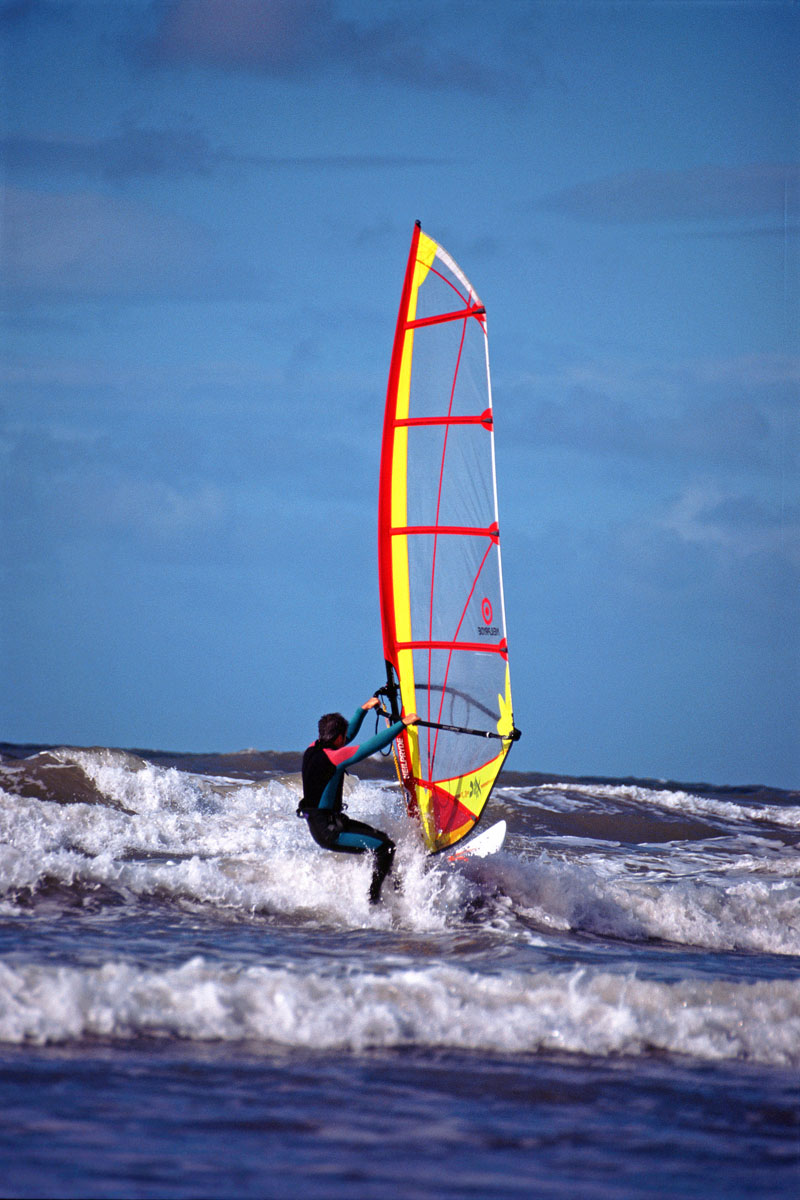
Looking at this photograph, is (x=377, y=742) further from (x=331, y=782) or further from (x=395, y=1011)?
(x=395, y=1011)

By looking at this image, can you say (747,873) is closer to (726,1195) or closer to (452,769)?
(452,769)

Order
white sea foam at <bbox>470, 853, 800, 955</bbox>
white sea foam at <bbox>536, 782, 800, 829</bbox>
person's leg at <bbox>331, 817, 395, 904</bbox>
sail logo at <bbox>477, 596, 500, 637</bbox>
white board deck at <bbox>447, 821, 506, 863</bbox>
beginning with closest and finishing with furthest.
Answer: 1. person's leg at <bbox>331, 817, 395, 904</bbox>
2. sail logo at <bbox>477, 596, 500, 637</bbox>
3. white sea foam at <bbox>470, 853, 800, 955</bbox>
4. white board deck at <bbox>447, 821, 506, 863</bbox>
5. white sea foam at <bbox>536, 782, 800, 829</bbox>

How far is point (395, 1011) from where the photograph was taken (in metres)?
4.87

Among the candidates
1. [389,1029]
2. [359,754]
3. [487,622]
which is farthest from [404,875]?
[389,1029]

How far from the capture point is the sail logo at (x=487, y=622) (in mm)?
7609

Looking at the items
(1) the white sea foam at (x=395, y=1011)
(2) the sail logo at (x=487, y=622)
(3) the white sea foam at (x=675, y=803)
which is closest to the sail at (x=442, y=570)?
(2) the sail logo at (x=487, y=622)

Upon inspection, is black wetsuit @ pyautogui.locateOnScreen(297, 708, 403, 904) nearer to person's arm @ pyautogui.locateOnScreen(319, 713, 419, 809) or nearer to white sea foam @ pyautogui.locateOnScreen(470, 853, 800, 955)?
person's arm @ pyautogui.locateOnScreen(319, 713, 419, 809)

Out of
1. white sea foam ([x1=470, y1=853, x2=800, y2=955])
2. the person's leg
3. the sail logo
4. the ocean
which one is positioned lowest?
the ocean

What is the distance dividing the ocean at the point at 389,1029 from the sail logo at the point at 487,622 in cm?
145

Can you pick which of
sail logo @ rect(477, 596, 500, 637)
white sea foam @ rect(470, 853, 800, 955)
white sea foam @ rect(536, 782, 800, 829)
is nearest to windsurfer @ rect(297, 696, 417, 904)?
sail logo @ rect(477, 596, 500, 637)

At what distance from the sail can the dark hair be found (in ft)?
2.40

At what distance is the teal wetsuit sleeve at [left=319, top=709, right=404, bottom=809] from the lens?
22.1ft

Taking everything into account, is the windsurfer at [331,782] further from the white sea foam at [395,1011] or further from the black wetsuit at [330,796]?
the white sea foam at [395,1011]

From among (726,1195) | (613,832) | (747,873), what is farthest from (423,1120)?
(613,832)
